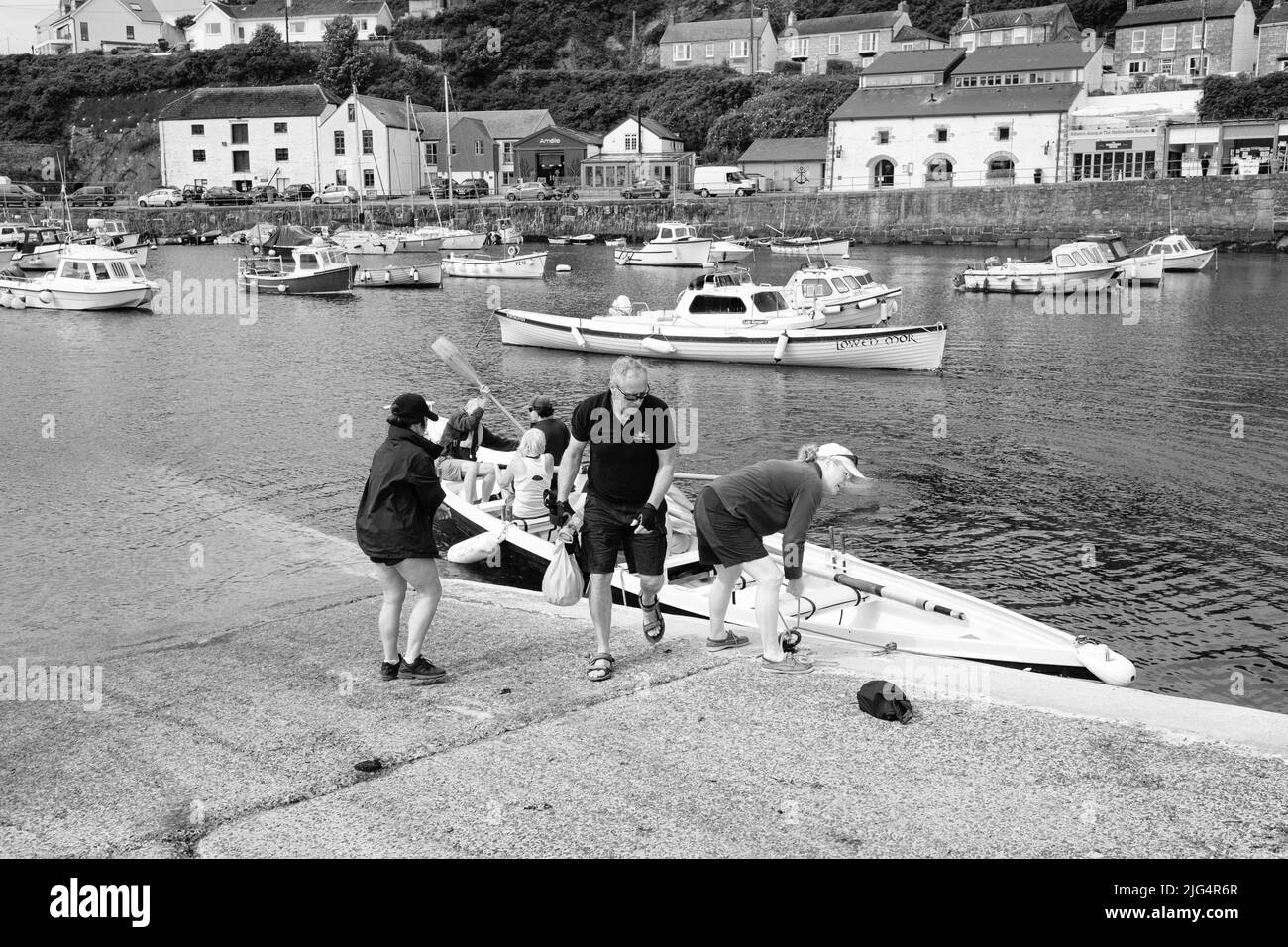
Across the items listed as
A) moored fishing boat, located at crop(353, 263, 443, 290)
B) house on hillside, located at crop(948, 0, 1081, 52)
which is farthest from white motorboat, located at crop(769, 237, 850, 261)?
house on hillside, located at crop(948, 0, 1081, 52)

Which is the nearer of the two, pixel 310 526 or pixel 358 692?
pixel 358 692

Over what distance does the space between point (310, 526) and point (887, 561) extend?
7.33 metres

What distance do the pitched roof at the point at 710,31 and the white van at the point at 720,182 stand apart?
922 inches

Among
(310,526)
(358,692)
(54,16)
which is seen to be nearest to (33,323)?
(310,526)

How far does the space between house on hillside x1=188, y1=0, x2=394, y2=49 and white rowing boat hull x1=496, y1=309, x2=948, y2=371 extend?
9184 cm

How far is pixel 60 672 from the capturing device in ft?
26.4

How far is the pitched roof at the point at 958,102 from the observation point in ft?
229

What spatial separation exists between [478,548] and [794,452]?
28.3 ft

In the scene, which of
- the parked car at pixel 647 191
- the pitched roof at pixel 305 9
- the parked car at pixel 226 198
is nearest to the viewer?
the parked car at pixel 647 191

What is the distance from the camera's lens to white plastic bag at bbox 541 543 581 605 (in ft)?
24.0

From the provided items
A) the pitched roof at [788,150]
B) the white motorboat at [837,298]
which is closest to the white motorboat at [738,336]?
the white motorboat at [837,298]

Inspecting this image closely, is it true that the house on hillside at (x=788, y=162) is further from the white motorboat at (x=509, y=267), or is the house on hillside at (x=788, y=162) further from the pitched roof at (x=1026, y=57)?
the white motorboat at (x=509, y=267)

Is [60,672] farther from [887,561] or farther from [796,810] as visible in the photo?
[887,561]

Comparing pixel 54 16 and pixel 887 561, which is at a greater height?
pixel 54 16
